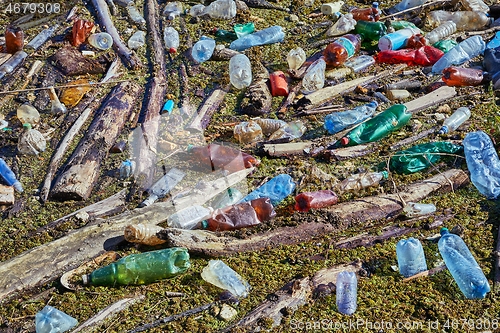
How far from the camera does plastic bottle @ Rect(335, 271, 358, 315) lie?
3.78 m

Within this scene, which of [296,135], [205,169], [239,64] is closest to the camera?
[205,169]

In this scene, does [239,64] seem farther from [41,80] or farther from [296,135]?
[41,80]

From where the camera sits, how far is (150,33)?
22.6 feet

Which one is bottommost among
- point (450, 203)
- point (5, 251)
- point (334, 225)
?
point (450, 203)

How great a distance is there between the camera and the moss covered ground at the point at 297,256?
3.74m

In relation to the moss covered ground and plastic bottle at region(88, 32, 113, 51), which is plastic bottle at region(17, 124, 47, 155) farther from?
plastic bottle at region(88, 32, 113, 51)

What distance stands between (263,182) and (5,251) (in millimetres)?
1904

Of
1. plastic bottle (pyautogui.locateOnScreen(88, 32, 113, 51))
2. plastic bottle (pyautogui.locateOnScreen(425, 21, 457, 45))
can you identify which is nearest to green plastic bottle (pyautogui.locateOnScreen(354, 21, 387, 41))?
plastic bottle (pyautogui.locateOnScreen(425, 21, 457, 45))

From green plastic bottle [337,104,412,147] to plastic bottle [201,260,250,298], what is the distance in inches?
70.8

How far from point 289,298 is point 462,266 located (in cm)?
111

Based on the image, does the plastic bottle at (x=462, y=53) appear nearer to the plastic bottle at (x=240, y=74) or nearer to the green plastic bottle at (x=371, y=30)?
the green plastic bottle at (x=371, y=30)

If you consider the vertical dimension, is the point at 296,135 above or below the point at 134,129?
below

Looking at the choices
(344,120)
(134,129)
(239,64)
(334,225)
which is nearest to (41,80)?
(134,129)

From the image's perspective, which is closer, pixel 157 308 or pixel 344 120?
pixel 157 308
